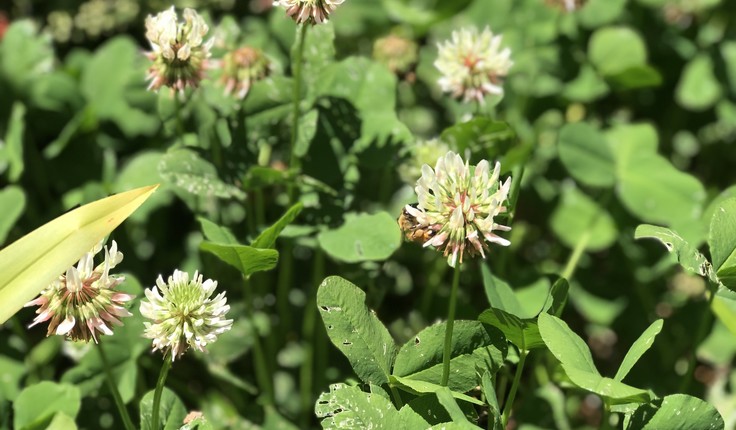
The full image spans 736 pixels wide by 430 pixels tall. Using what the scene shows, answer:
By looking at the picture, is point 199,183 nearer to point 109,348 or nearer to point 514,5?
point 109,348

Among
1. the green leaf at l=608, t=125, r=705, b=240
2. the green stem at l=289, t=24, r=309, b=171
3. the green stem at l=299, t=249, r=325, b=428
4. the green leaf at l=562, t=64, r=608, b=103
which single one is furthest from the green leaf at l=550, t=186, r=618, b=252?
the green stem at l=289, t=24, r=309, b=171

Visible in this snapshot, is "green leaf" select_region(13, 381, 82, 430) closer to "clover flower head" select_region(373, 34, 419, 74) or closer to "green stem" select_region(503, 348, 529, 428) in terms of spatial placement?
"green stem" select_region(503, 348, 529, 428)

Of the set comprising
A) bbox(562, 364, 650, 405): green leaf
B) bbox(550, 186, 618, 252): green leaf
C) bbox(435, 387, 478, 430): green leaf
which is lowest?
bbox(550, 186, 618, 252): green leaf

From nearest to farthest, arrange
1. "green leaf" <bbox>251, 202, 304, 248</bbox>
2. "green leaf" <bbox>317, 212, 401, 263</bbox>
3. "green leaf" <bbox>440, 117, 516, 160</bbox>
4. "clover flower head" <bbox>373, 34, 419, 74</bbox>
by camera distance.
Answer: "green leaf" <bbox>251, 202, 304, 248</bbox> < "green leaf" <bbox>317, 212, 401, 263</bbox> < "green leaf" <bbox>440, 117, 516, 160</bbox> < "clover flower head" <bbox>373, 34, 419, 74</bbox>

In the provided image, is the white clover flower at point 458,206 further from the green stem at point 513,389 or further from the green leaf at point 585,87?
the green leaf at point 585,87

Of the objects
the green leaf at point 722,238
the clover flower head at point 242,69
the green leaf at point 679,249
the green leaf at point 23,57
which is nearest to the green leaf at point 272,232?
the clover flower head at point 242,69
